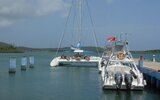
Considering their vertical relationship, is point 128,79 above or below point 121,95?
above

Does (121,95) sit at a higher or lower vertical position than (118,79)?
lower

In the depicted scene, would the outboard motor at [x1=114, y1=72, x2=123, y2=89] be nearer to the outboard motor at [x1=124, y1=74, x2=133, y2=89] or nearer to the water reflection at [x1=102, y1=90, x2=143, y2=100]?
the outboard motor at [x1=124, y1=74, x2=133, y2=89]

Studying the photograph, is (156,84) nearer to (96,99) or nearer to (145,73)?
(145,73)

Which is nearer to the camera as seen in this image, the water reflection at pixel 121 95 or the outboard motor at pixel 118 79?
the water reflection at pixel 121 95

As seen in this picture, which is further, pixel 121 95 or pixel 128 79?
pixel 128 79

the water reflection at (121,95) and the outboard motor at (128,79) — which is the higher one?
the outboard motor at (128,79)

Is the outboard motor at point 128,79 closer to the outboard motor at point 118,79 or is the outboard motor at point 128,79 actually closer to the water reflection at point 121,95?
the outboard motor at point 118,79

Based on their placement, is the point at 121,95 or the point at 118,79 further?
the point at 118,79

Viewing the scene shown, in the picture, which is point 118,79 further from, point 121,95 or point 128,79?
point 121,95

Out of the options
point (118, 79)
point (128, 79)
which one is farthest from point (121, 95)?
point (128, 79)

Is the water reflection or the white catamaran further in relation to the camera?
the white catamaran

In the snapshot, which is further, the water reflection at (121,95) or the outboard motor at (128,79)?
the outboard motor at (128,79)

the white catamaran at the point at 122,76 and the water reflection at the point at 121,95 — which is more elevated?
the white catamaran at the point at 122,76

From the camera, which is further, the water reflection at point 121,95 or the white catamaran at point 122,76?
the white catamaran at point 122,76
